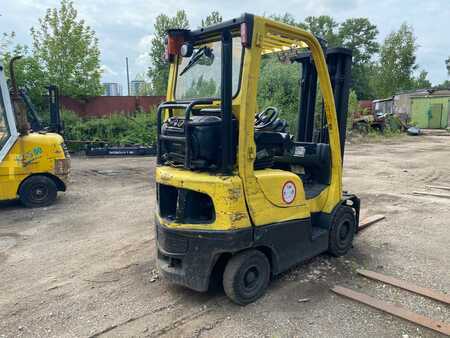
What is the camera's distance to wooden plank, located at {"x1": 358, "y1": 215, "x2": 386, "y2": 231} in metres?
5.74

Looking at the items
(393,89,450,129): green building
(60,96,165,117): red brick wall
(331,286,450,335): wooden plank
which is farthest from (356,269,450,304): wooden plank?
(393,89,450,129): green building

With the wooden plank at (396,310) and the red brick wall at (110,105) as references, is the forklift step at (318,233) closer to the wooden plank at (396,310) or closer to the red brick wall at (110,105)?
the wooden plank at (396,310)

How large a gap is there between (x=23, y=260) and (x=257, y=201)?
3.22 meters

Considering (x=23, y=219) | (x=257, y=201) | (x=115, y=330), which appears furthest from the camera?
(x=23, y=219)

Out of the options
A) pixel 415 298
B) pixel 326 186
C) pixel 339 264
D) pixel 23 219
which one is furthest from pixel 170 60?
pixel 23 219

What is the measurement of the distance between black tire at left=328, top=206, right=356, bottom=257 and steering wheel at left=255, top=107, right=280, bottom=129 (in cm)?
141

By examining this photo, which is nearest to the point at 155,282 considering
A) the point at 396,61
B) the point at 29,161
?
the point at 29,161

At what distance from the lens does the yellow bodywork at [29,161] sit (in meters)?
6.93

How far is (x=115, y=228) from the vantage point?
594 cm

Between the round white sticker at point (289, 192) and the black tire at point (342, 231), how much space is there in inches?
35.7

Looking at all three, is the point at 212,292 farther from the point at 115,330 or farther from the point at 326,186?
the point at 326,186

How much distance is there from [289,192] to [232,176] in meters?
0.77

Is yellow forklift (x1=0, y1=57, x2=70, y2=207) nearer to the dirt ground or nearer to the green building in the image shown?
the dirt ground

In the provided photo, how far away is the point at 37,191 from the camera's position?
7.34 m
